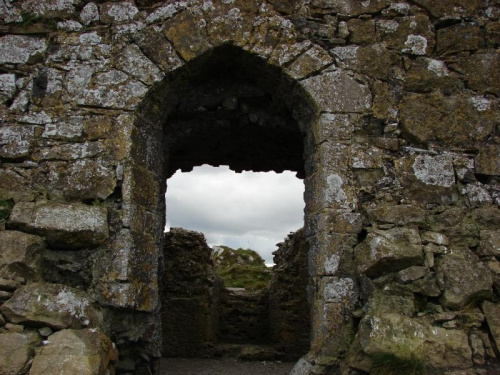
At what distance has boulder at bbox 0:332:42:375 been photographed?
2.83m

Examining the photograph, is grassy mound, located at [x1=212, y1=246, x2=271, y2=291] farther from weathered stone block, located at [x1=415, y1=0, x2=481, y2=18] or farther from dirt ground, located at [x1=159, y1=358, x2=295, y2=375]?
weathered stone block, located at [x1=415, y1=0, x2=481, y2=18]

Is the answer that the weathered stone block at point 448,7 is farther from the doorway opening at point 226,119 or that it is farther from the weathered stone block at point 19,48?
the weathered stone block at point 19,48

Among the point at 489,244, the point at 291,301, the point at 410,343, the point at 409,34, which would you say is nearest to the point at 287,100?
the point at 409,34

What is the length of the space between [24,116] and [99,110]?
0.64m

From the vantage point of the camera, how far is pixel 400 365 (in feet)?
9.72

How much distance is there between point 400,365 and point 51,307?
7.92 ft

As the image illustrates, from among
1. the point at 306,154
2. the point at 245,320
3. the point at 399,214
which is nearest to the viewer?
the point at 399,214

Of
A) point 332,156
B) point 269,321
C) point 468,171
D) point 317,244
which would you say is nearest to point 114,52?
point 332,156

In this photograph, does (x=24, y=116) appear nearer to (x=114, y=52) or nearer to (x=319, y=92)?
(x=114, y=52)

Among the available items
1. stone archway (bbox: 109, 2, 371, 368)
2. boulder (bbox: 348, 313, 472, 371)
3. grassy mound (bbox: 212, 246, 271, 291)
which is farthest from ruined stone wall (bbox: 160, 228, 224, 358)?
boulder (bbox: 348, 313, 472, 371)

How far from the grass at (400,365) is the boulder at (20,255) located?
2515 millimetres

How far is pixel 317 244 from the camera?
371 cm

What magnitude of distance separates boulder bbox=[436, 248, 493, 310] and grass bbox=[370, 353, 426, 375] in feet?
1.75

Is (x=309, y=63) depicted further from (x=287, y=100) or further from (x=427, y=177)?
(x=427, y=177)
